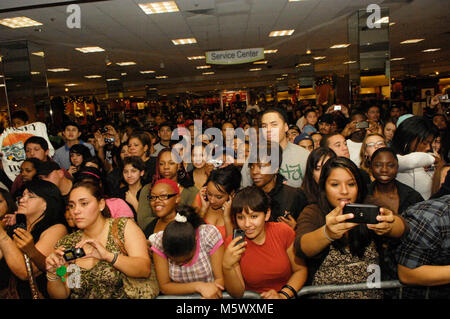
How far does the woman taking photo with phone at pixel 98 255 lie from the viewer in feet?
6.01

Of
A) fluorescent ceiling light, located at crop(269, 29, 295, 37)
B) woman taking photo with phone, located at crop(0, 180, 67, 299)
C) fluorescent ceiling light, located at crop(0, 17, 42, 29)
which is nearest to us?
woman taking photo with phone, located at crop(0, 180, 67, 299)

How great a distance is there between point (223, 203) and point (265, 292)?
0.91 meters

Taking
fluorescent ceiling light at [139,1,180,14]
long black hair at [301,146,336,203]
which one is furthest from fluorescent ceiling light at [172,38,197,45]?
long black hair at [301,146,336,203]

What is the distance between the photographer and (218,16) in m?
5.96

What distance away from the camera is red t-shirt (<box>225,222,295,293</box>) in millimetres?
1896

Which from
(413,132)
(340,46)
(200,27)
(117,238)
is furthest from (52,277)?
(340,46)

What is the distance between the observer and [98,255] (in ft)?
6.02

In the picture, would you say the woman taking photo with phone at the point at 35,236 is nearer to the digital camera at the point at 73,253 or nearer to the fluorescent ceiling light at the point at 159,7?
the digital camera at the point at 73,253

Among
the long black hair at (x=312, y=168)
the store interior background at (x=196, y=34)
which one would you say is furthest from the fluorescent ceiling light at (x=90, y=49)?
the long black hair at (x=312, y=168)

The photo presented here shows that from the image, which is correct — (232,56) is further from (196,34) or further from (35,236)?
(35,236)

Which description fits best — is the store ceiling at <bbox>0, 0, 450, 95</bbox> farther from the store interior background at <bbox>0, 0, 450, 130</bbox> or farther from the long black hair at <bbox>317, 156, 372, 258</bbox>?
the long black hair at <bbox>317, 156, 372, 258</bbox>

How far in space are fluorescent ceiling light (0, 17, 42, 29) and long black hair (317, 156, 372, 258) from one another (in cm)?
579

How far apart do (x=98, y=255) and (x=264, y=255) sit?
3.27 ft

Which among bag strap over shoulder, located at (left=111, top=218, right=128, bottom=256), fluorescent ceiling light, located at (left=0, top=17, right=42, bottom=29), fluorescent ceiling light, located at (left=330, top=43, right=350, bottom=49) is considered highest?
fluorescent ceiling light, located at (left=330, top=43, right=350, bottom=49)
